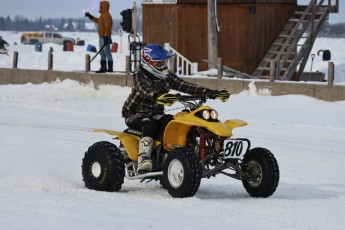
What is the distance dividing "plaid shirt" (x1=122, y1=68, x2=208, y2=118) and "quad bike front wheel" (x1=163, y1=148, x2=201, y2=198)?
0.92 metres

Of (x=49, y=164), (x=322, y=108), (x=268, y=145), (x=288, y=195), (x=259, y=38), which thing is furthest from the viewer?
(x=259, y=38)

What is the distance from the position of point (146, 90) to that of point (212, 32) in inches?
812

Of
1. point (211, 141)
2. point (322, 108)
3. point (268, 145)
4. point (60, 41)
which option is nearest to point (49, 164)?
point (211, 141)

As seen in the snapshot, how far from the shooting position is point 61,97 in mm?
28672

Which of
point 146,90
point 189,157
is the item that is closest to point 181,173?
point 189,157

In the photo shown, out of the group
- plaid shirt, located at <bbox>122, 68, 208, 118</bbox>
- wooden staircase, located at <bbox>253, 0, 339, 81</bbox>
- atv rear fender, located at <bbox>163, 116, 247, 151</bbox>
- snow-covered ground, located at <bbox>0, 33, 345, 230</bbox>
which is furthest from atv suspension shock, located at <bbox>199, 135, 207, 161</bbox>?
wooden staircase, located at <bbox>253, 0, 339, 81</bbox>

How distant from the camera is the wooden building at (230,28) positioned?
33.6 metres

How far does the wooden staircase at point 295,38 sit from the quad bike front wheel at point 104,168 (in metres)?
20.9

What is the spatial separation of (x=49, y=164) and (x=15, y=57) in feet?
69.4

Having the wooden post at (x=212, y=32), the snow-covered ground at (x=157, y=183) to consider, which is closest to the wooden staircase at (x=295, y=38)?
the wooden post at (x=212, y=32)

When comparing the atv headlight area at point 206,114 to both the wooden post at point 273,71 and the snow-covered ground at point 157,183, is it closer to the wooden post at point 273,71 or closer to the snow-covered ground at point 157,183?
the snow-covered ground at point 157,183

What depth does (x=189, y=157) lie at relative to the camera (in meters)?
11.1

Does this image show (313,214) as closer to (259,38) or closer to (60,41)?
(259,38)

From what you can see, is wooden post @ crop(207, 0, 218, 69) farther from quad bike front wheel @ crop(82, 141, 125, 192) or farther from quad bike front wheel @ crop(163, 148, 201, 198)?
quad bike front wheel @ crop(163, 148, 201, 198)
